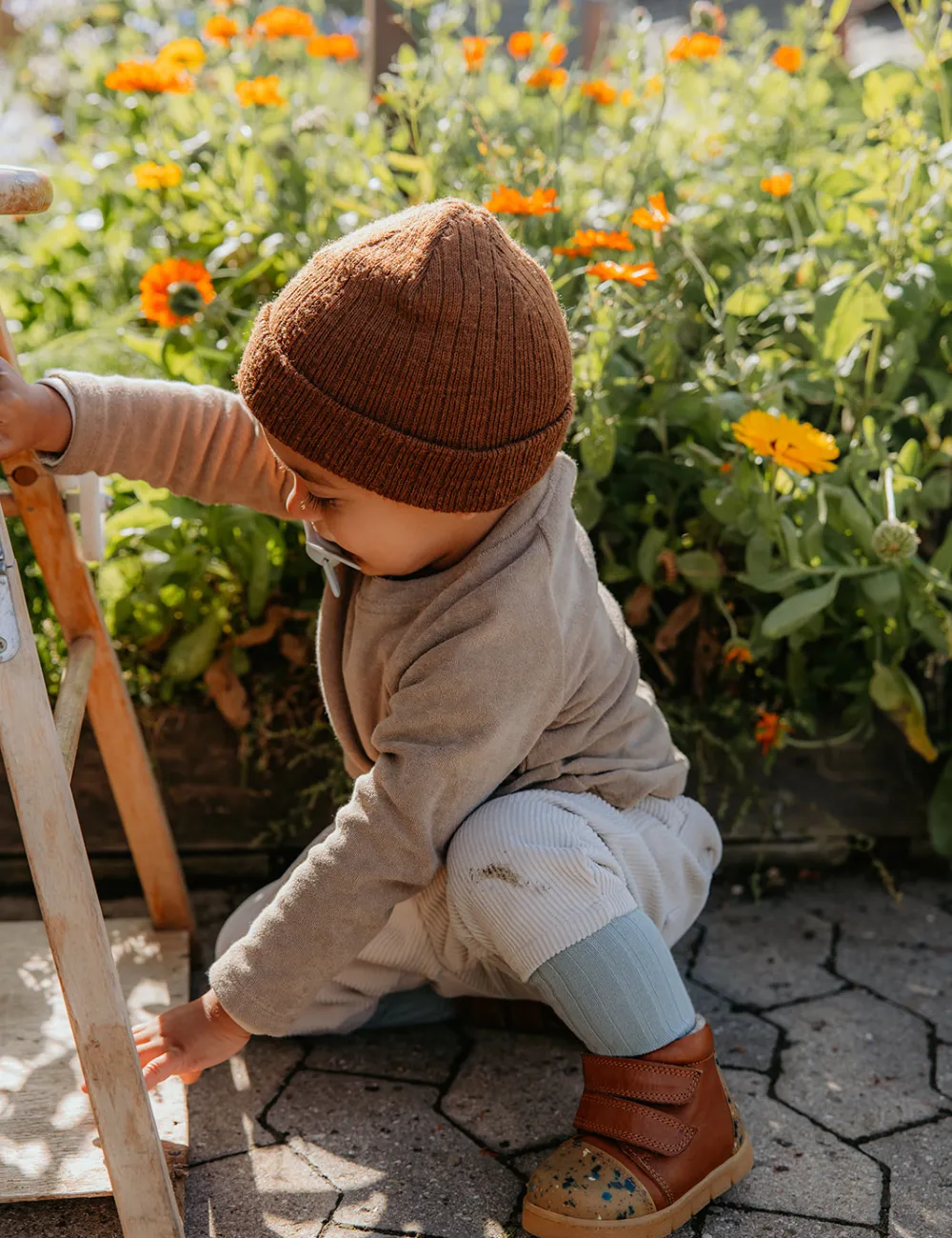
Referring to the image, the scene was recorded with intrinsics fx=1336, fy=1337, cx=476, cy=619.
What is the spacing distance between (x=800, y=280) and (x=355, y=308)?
1.23m

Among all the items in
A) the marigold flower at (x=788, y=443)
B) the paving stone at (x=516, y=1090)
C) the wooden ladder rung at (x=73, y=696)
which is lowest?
the paving stone at (x=516, y=1090)

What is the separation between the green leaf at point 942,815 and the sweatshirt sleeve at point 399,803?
99 centimetres

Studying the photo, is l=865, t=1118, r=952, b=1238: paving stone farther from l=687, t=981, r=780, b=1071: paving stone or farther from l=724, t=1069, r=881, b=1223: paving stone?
l=687, t=981, r=780, b=1071: paving stone

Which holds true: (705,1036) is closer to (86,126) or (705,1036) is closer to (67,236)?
(67,236)

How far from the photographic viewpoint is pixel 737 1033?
1720mm

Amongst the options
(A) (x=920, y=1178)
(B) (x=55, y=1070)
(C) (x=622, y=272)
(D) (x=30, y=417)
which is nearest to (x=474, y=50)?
(C) (x=622, y=272)

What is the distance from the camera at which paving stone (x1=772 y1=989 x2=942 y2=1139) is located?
5.12 feet

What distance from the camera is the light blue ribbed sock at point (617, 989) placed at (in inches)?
52.4

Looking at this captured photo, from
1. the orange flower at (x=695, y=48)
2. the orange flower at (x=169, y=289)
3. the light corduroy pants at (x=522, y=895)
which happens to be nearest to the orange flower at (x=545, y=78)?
Answer: the orange flower at (x=695, y=48)

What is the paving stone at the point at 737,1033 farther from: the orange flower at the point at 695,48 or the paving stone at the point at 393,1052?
the orange flower at the point at 695,48

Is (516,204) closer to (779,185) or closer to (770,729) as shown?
(779,185)

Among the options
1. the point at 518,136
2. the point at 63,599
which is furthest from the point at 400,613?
the point at 518,136

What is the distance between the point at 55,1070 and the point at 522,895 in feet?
1.93

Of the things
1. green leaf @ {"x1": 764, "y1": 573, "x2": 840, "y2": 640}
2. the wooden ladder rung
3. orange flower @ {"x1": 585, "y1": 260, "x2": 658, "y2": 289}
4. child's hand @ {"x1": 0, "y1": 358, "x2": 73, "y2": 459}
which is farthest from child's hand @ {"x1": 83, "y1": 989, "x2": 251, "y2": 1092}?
orange flower @ {"x1": 585, "y1": 260, "x2": 658, "y2": 289}
